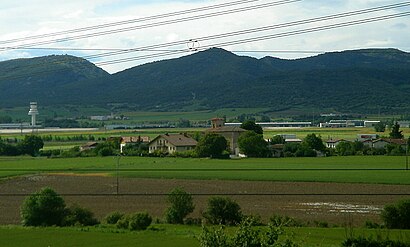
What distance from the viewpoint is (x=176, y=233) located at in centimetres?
2361

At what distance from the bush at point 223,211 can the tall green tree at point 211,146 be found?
108 ft

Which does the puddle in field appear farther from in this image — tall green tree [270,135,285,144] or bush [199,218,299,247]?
tall green tree [270,135,285,144]

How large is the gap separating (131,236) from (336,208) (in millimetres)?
10011

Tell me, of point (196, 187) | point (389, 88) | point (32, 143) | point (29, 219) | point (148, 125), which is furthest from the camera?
point (389, 88)

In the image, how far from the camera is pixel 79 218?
26688mm

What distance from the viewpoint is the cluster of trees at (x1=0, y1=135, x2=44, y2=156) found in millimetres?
60031

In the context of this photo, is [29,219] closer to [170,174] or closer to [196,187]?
[196,187]

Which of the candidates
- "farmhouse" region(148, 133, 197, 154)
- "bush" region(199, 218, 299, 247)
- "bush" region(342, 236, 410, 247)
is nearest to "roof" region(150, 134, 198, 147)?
"farmhouse" region(148, 133, 197, 154)

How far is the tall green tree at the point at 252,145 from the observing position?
60.3 metres

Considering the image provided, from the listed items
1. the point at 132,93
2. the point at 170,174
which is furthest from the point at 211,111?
the point at 170,174

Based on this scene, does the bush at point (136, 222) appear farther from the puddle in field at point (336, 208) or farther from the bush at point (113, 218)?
the puddle in field at point (336, 208)

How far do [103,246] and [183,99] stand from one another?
133 m

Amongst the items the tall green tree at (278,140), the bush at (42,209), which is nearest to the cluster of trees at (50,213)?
the bush at (42,209)

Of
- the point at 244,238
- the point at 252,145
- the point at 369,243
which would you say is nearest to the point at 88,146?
the point at 252,145
